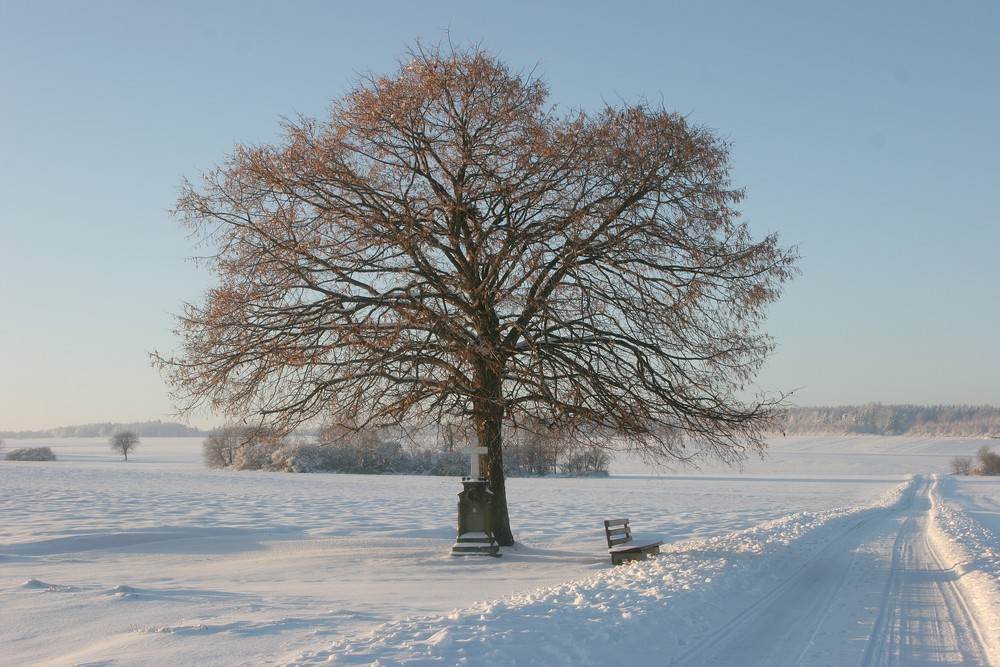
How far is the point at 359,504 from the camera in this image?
103 feet

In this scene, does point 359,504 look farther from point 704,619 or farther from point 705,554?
point 704,619

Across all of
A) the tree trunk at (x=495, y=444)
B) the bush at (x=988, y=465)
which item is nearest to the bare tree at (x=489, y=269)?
the tree trunk at (x=495, y=444)

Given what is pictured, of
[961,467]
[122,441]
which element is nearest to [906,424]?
[961,467]

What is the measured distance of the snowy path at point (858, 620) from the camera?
7391mm

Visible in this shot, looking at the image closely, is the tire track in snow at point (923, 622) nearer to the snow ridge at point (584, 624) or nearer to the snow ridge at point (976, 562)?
the snow ridge at point (976, 562)

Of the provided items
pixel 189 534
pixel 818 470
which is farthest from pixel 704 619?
pixel 818 470

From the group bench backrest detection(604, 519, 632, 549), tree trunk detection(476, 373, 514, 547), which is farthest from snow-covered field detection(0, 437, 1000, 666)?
tree trunk detection(476, 373, 514, 547)

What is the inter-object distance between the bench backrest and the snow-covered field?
0.42 meters

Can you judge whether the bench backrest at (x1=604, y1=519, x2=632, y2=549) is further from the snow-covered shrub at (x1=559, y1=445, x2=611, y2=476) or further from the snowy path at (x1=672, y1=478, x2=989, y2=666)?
the snowy path at (x1=672, y1=478, x2=989, y2=666)

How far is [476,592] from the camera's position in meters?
11.1

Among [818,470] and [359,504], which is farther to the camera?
[818,470]

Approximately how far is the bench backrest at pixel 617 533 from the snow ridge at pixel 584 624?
2.15 m

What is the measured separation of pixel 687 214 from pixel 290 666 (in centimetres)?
1054

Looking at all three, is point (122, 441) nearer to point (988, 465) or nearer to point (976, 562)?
point (988, 465)
